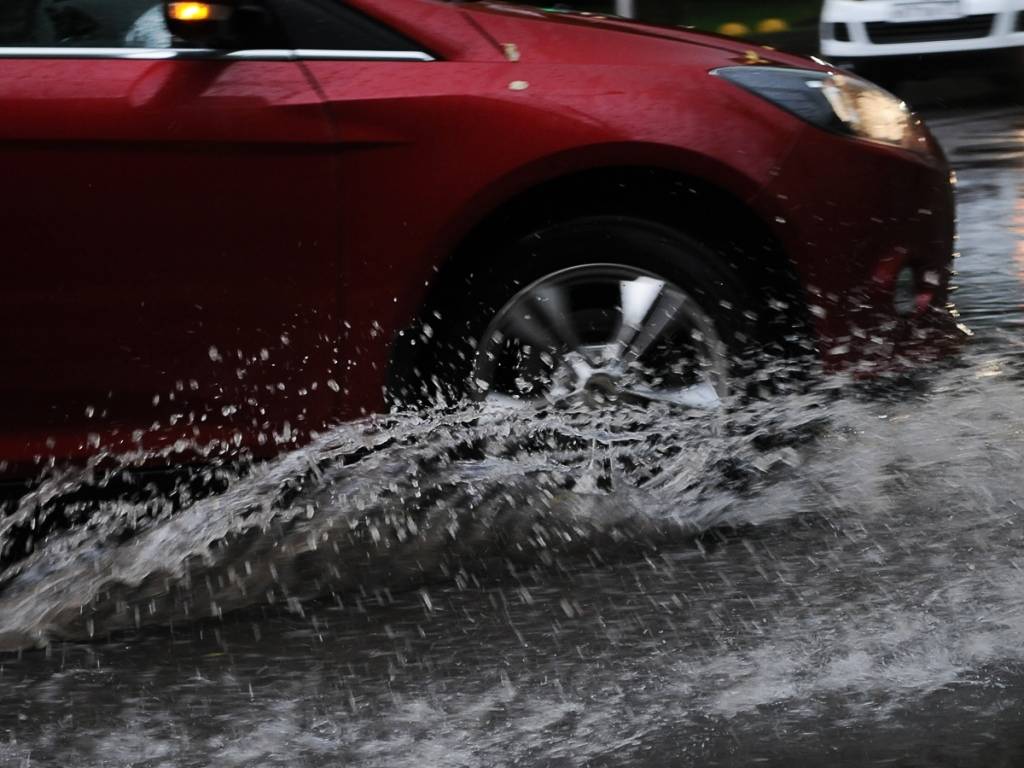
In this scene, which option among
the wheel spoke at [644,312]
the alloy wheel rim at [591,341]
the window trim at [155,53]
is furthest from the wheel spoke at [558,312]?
the window trim at [155,53]

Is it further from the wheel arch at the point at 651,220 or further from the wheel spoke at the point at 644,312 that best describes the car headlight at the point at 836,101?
the wheel spoke at the point at 644,312

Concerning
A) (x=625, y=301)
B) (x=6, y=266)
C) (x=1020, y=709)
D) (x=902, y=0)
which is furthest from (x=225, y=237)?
(x=902, y=0)

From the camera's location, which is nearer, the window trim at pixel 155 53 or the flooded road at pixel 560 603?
the flooded road at pixel 560 603

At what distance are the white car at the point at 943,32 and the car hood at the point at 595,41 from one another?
29.7 feet

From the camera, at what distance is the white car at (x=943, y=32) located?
490 inches

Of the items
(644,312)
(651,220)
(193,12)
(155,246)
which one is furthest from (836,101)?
(155,246)

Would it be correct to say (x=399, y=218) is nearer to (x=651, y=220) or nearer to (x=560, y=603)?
(x=651, y=220)

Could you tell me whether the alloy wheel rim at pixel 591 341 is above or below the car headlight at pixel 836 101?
below

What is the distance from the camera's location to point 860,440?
4238mm

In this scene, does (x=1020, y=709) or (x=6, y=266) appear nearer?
(x=1020, y=709)

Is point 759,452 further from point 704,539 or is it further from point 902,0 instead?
point 902,0

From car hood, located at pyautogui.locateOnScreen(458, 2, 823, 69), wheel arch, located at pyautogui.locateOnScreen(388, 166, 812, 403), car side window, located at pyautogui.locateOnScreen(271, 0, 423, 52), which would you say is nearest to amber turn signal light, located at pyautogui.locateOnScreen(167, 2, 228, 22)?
car side window, located at pyautogui.locateOnScreen(271, 0, 423, 52)

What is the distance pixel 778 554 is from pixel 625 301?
688 mm

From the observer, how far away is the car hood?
362 centimetres
